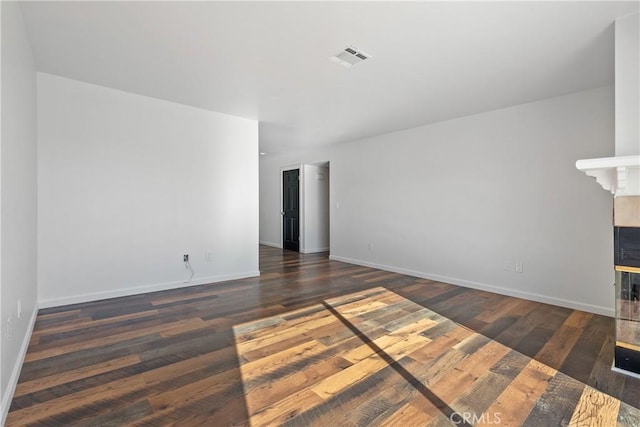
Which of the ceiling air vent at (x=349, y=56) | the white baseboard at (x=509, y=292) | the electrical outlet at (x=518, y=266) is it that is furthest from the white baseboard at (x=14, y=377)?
the electrical outlet at (x=518, y=266)

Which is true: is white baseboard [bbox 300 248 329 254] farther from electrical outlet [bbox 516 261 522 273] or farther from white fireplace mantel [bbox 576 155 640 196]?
white fireplace mantel [bbox 576 155 640 196]

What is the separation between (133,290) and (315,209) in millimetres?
4495

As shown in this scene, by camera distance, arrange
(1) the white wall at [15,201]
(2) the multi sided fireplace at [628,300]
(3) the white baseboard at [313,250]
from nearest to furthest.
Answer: (1) the white wall at [15,201] < (2) the multi sided fireplace at [628,300] < (3) the white baseboard at [313,250]

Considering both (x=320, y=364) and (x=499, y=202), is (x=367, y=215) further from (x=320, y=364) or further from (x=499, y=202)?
(x=320, y=364)

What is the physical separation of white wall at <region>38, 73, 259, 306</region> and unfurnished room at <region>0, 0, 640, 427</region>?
2 centimetres

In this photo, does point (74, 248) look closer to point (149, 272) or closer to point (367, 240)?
point (149, 272)

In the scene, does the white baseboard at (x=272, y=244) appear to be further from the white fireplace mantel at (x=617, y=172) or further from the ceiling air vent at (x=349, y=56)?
the white fireplace mantel at (x=617, y=172)

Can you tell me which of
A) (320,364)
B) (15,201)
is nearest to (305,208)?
(320,364)

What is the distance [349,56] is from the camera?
2740mm

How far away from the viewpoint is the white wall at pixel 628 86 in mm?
2139

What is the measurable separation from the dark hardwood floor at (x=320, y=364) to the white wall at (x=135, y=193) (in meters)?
0.46

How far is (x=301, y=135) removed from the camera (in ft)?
18.9

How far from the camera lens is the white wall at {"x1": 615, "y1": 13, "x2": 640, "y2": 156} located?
2.14m

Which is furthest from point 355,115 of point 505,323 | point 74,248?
point 74,248
